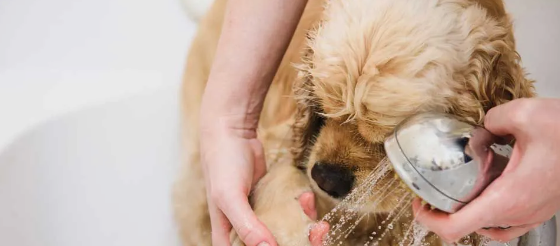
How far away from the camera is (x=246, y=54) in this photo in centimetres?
107

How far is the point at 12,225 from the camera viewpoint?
129cm

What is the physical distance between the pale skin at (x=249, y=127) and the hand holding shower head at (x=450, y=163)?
23mm

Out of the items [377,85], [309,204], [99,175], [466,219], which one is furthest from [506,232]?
[99,175]

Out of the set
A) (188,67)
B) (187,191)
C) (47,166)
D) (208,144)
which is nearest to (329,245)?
(208,144)

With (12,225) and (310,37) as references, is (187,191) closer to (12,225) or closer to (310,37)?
(12,225)

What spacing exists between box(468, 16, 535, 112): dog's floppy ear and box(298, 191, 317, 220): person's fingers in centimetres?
34

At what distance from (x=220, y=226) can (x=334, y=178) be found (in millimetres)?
239

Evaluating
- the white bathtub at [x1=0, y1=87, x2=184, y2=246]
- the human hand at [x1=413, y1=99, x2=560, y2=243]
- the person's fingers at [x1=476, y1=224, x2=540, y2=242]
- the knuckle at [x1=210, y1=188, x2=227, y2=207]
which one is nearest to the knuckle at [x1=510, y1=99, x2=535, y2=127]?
the human hand at [x1=413, y1=99, x2=560, y2=243]

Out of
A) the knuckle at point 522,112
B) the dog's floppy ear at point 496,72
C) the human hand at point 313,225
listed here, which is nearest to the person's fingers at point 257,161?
the human hand at point 313,225

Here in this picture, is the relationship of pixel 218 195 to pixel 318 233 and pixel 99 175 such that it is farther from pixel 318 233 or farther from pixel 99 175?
pixel 99 175

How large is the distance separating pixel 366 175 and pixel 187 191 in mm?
632

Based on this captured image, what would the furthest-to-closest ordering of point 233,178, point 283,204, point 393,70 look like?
point 283,204
point 233,178
point 393,70

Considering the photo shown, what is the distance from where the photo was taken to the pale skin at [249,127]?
0.67 m

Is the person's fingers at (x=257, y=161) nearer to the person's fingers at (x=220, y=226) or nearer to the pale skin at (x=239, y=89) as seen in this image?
the pale skin at (x=239, y=89)
